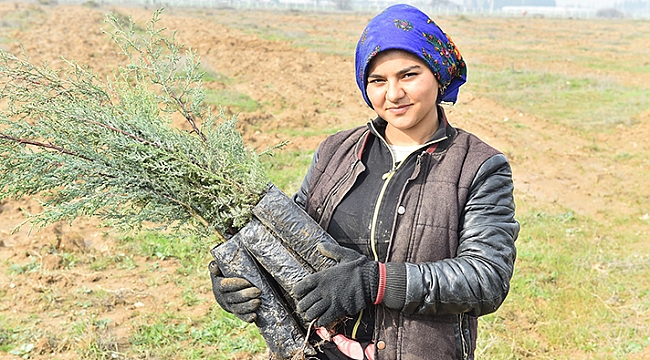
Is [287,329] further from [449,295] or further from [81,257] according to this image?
[81,257]

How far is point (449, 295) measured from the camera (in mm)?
1615

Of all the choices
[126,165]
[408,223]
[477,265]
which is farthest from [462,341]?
[126,165]

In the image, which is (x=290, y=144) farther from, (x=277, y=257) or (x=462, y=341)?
(x=462, y=341)

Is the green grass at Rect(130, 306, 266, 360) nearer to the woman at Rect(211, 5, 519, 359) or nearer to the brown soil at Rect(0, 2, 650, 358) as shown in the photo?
the brown soil at Rect(0, 2, 650, 358)

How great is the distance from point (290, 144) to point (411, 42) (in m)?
7.83

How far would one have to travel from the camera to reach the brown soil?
4.79m

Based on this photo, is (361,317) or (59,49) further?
(59,49)

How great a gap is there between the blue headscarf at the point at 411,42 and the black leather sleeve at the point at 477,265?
339 mm

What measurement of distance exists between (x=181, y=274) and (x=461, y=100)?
9456mm

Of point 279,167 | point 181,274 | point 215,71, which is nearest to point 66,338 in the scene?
point 181,274

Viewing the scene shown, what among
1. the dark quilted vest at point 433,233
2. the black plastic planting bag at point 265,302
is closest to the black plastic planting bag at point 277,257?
the black plastic planting bag at point 265,302

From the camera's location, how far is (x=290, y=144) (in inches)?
375

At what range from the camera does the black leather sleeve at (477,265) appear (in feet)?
5.29

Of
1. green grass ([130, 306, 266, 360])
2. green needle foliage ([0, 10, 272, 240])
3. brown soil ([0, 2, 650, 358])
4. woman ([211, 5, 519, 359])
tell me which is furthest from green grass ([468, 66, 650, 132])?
green needle foliage ([0, 10, 272, 240])
